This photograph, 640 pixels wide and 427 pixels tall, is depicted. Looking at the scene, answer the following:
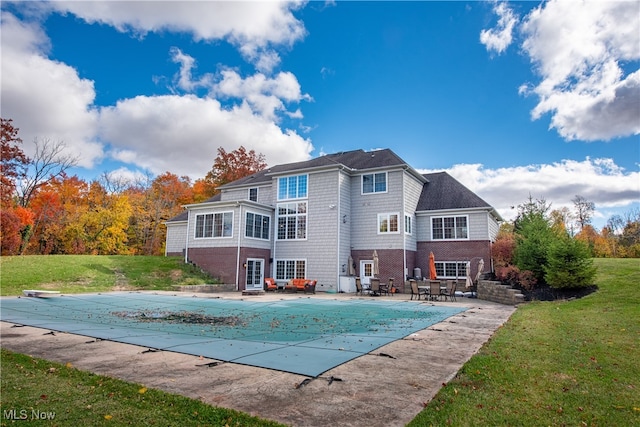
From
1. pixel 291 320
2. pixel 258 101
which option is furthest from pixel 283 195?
pixel 291 320

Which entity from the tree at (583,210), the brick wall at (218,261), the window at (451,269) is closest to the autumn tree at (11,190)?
the brick wall at (218,261)

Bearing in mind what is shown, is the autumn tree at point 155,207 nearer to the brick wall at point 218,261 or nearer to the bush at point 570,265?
the brick wall at point 218,261

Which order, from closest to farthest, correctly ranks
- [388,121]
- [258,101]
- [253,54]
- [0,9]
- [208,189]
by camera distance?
1. [0,9]
2. [253,54]
3. [388,121]
4. [258,101]
5. [208,189]

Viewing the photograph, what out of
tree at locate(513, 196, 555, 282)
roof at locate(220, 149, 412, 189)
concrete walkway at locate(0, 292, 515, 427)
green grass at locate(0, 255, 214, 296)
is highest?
roof at locate(220, 149, 412, 189)

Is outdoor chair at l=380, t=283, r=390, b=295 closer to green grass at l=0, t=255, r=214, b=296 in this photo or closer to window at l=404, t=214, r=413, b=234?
window at l=404, t=214, r=413, b=234

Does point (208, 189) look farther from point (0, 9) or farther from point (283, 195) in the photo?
point (0, 9)

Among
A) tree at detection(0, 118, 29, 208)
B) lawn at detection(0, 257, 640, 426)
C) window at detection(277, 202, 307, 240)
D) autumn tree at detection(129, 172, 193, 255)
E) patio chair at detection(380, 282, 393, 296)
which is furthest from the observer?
autumn tree at detection(129, 172, 193, 255)

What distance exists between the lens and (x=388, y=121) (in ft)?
72.7

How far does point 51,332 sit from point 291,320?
5.68 metres

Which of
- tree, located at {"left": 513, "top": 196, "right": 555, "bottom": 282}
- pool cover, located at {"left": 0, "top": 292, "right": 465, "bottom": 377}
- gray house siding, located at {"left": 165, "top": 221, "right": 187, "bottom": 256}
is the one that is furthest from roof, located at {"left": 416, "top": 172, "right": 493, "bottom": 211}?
gray house siding, located at {"left": 165, "top": 221, "right": 187, "bottom": 256}

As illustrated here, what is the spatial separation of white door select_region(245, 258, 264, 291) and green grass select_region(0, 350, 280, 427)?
18501mm

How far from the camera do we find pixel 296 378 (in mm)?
4461

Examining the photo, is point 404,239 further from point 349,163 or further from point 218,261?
point 218,261

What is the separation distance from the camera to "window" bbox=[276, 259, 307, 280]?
23602 millimetres
